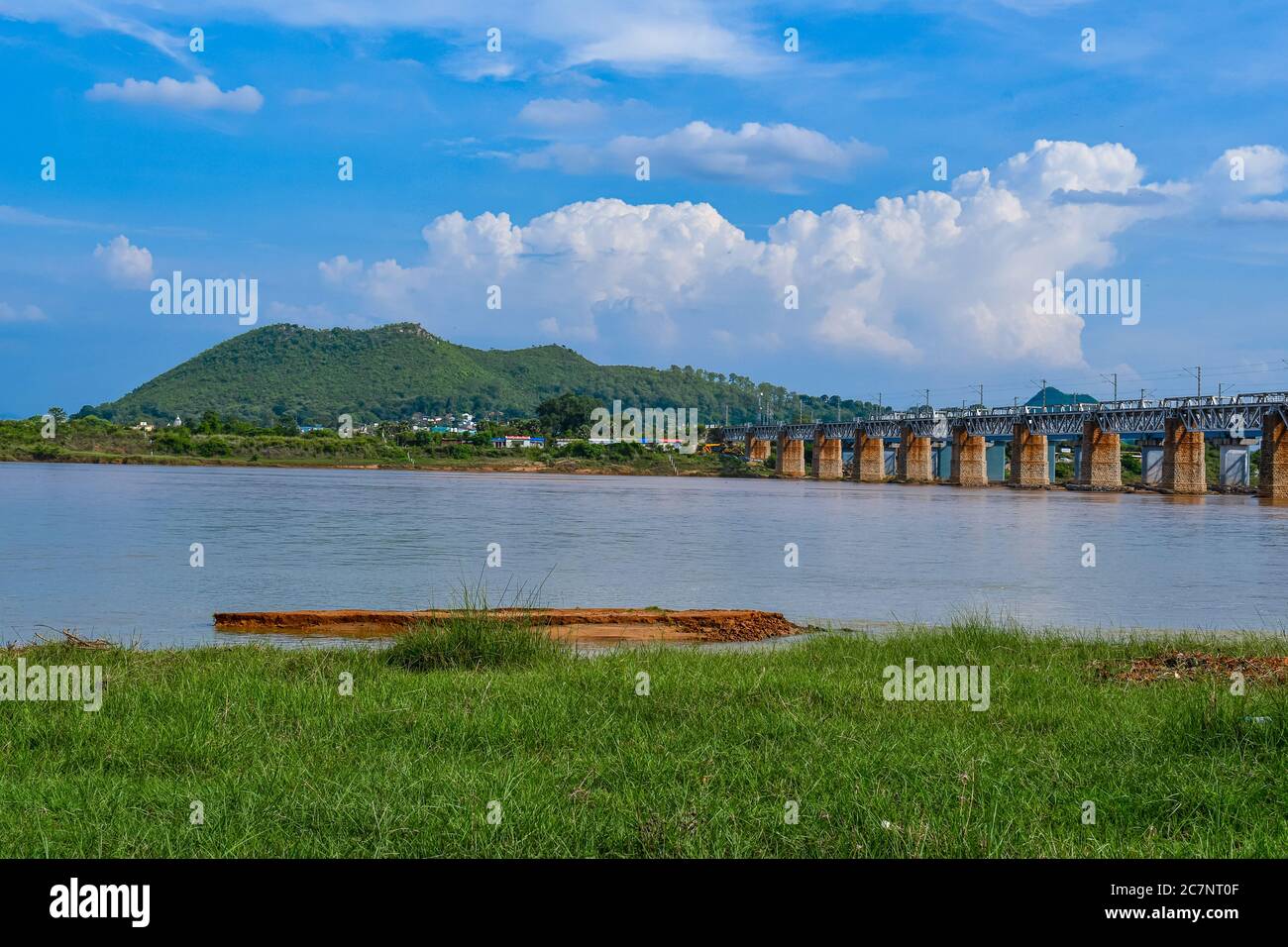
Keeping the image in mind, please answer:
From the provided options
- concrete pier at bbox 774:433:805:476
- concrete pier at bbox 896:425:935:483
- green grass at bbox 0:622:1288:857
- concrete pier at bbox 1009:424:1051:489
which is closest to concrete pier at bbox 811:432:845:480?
concrete pier at bbox 774:433:805:476

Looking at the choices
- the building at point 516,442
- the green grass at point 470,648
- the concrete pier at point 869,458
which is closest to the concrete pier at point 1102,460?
the concrete pier at point 869,458

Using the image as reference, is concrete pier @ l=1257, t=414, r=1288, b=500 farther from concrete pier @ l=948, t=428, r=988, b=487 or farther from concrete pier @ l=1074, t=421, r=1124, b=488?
concrete pier @ l=948, t=428, r=988, b=487

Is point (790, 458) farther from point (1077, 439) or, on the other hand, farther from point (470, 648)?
point (470, 648)

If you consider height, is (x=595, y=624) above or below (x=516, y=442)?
below

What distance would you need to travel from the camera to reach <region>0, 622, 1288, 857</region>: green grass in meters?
7.10

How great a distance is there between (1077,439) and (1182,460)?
3261cm

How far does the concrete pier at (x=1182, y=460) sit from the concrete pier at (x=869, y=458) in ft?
179

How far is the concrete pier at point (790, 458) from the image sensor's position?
187250 mm

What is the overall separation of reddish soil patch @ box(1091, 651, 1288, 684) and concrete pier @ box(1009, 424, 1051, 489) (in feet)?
433

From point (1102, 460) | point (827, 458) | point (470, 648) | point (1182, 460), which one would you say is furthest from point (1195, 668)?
point (827, 458)

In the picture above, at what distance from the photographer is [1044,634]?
19609 mm

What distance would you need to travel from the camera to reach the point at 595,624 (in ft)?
68.2

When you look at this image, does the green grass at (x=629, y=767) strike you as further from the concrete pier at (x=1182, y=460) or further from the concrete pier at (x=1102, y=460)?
the concrete pier at (x=1102, y=460)
